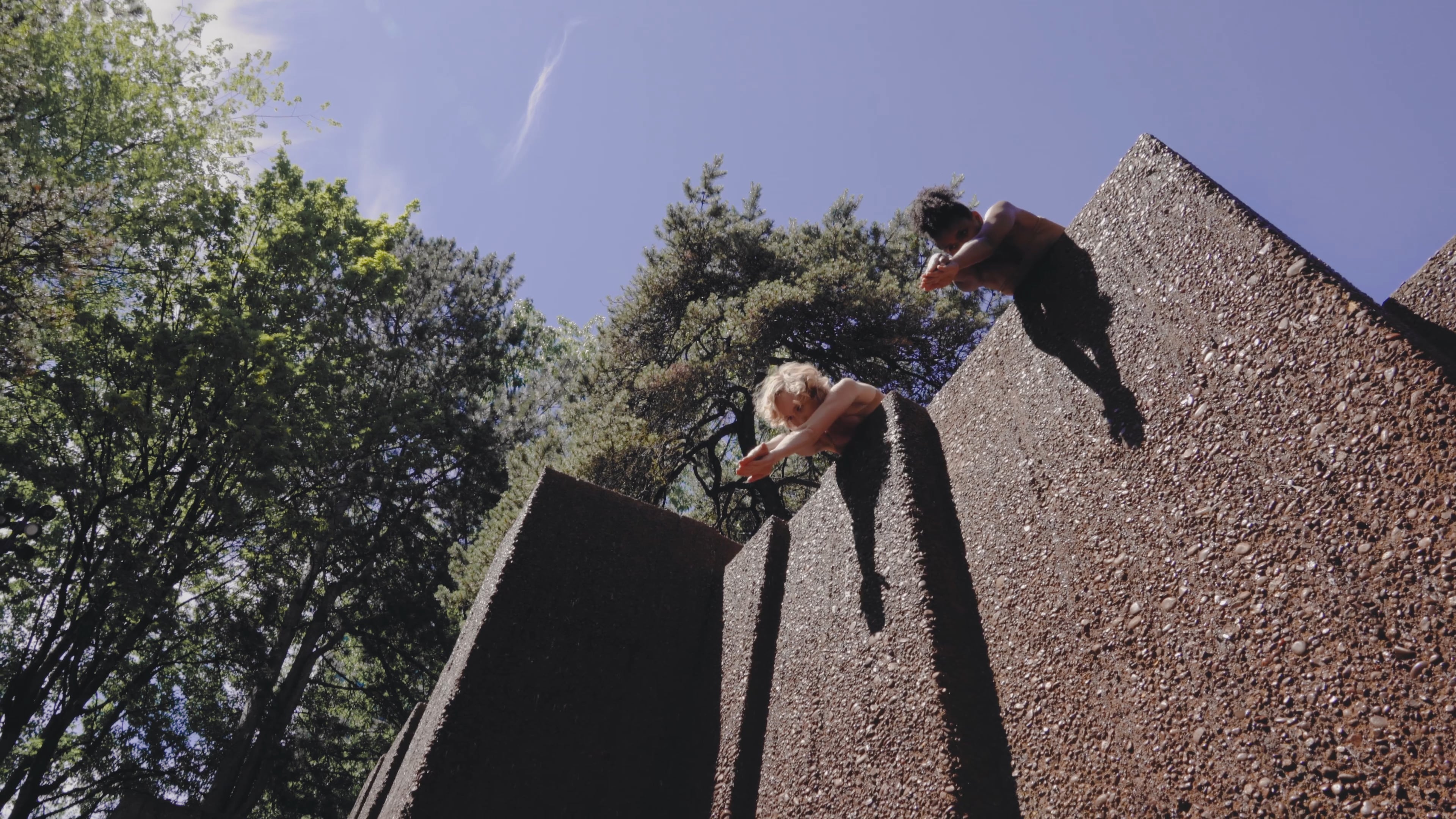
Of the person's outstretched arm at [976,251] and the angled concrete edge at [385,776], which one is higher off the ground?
the person's outstretched arm at [976,251]

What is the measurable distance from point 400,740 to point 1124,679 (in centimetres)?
421

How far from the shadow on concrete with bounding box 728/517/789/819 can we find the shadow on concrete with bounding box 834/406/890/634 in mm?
423

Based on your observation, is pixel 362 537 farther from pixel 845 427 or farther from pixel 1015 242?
pixel 1015 242

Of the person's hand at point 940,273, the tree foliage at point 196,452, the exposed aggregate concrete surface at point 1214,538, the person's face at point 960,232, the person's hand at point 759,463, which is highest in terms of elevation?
the tree foliage at point 196,452

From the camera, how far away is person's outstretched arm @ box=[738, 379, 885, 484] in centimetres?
227

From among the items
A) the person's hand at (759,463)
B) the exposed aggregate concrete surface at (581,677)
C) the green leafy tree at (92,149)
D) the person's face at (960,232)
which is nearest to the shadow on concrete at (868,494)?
the person's hand at (759,463)

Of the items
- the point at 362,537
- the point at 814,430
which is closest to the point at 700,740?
the point at 814,430

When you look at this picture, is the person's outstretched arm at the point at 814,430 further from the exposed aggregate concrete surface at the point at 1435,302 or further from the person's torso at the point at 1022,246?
the exposed aggregate concrete surface at the point at 1435,302

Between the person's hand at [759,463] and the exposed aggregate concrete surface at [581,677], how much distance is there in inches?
32.7

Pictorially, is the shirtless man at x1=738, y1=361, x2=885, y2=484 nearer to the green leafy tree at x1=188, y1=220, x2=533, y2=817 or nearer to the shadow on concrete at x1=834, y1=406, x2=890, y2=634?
the shadow on concrete at x1=834, y1=406, x2=890, y2=634

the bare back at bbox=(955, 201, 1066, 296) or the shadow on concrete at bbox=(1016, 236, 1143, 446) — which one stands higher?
the bare back at bbox=(955, 201, 1066, 296)

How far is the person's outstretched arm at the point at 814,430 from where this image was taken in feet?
7.46

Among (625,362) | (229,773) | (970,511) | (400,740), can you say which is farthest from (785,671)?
(229,773)

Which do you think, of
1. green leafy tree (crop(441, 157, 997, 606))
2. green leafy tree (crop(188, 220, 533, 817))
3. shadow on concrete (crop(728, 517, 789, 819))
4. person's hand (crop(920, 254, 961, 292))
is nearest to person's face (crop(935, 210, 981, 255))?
person's hand (crop(920, 254, 961, 292))
